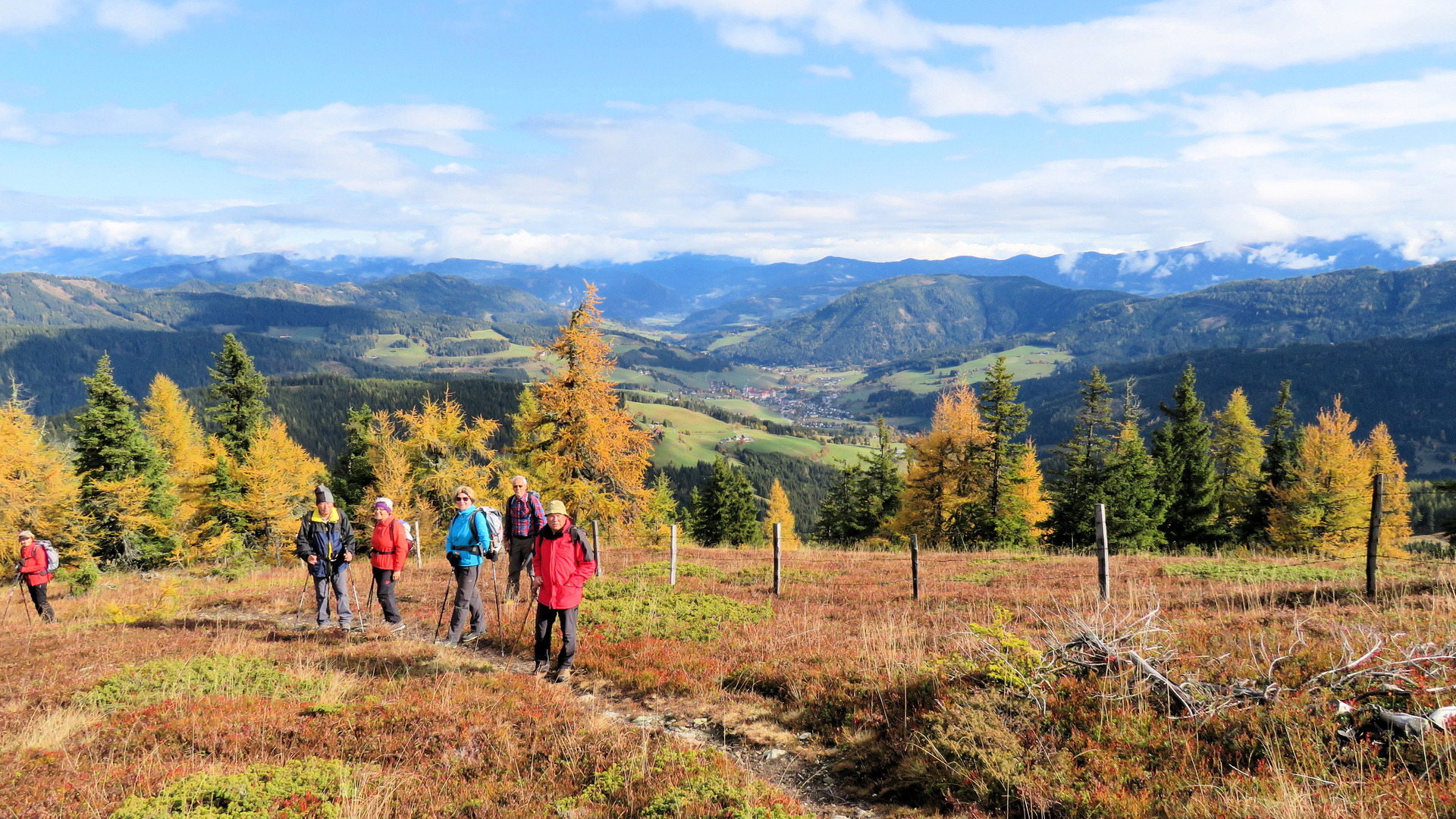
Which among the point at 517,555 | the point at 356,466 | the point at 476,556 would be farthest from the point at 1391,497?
the point at 356,466

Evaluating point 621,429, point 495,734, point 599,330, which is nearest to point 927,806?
point 495,734

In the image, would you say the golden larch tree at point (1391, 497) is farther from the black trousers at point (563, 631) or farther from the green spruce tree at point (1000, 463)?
the black trousers at point (563, 631)

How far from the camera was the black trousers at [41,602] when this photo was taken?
15829 mm

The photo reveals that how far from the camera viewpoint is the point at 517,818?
5.45 meters

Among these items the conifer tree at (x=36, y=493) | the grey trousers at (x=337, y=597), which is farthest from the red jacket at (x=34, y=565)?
the conifer tree at (x=36, y=493)

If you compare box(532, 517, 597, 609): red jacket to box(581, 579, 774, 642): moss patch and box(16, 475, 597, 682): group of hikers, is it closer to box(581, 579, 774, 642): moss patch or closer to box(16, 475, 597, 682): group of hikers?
box(16, 475, 597, 682): group of hikers

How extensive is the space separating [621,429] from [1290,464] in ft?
142

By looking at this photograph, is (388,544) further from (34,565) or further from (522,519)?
(34,565)

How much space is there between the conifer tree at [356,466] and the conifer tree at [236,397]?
18.1 ft

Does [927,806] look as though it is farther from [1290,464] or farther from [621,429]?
[1290,464]

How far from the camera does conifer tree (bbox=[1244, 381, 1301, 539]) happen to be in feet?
137

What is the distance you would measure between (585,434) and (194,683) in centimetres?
1776

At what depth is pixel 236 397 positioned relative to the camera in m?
39.1

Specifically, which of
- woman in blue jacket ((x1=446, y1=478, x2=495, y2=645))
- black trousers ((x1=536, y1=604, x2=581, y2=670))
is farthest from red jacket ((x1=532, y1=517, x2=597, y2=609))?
woman in blue jacket ((x1=446, y1=478, x2=495, y2=645))
